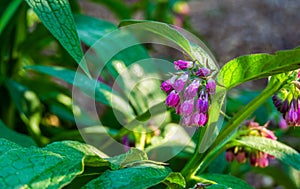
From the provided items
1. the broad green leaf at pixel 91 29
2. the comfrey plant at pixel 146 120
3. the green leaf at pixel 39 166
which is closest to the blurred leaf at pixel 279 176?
the comfrey plant at pixel 146 120

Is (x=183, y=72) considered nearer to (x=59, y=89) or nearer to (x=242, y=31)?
(x=59, y=89)

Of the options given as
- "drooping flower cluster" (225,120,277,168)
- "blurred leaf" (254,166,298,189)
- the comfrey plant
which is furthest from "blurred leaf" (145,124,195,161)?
"blurred leaf" (254,166,298,189)

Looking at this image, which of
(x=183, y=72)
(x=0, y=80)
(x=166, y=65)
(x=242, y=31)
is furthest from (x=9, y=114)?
(x=242, y=31)

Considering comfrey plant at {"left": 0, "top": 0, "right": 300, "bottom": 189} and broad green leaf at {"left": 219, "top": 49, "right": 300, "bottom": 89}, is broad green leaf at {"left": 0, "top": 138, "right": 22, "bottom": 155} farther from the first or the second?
broad green leaf at {"left": 219, "top": 49, "right": 300, "bottom": 89}

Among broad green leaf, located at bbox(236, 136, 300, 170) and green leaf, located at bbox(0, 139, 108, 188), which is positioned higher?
green leaf, located at bbox(0, 139, 108, 188)

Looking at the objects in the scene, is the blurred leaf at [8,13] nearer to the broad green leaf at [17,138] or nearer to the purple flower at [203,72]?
the broad green leaf at [17,138]

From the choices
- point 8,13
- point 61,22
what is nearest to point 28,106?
point 8,13

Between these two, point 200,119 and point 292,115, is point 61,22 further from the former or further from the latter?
point 292,115
